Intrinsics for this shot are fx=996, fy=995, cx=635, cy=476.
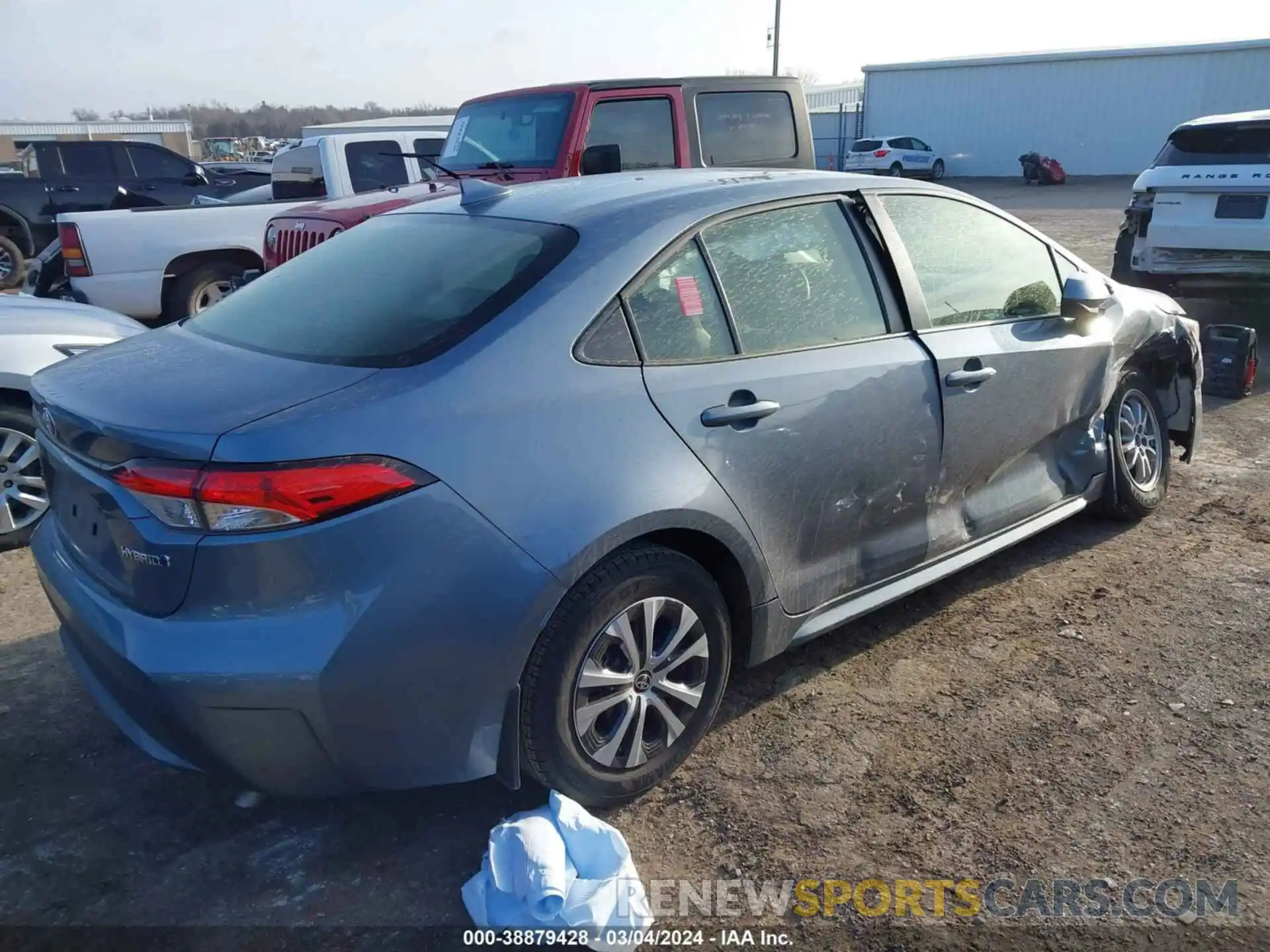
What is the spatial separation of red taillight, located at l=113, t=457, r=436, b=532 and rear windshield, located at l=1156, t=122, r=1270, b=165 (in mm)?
8104

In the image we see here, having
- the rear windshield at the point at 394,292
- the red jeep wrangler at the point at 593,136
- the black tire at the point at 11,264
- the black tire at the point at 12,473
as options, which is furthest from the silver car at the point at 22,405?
the black tire at the point at 11,264

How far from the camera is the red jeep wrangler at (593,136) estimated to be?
6793mm

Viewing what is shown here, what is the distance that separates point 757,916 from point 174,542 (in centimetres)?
165

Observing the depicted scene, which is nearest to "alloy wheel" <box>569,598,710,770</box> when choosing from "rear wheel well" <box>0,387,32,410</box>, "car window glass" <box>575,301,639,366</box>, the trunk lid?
"car window glass" <box>575,301,639,366</box>

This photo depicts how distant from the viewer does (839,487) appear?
315 centimetres

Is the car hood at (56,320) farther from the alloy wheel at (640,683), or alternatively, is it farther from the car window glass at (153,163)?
the car window glass at (153,163)

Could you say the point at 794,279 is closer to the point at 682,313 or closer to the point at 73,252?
the point at 682,313

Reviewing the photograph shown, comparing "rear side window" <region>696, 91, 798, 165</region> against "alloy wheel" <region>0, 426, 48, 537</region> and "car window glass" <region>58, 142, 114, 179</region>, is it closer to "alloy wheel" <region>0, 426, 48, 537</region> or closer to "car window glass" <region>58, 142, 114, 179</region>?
"alloy wheel" <region>0, 426, 48, 537</region>

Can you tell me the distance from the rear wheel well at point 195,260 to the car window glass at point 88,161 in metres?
7.20

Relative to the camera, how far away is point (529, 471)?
2420 mm

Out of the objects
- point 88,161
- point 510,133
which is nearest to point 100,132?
point 88,161

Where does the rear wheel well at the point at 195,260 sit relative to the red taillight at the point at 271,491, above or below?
below

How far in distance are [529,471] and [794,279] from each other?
1.27 meters

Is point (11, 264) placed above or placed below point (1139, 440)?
below
